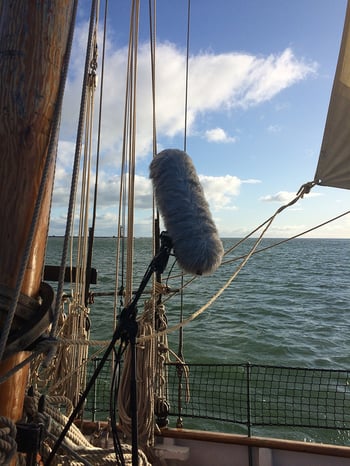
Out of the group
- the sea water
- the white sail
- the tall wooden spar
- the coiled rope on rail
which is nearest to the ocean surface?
Answer: the sea water

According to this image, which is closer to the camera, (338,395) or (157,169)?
(157,169)

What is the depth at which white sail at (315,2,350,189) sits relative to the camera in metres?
2.33

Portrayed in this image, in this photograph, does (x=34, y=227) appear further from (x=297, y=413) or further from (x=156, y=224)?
(x=297, y=413)

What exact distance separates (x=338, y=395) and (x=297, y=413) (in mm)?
903

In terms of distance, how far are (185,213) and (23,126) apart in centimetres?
58

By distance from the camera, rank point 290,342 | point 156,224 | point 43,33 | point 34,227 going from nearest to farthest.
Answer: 1. point 34,227
2. point 43,33
3. point 156,224
4. point 290,342

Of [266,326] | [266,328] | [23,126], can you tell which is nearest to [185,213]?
[23,126]

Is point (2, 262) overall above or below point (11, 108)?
below

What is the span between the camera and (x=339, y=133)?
2357mm

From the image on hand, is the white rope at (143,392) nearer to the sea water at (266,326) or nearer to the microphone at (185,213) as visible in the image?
the microphone at (185,213)

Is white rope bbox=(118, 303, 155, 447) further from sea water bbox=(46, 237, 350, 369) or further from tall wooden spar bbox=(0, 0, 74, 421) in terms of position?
sea water bbox=(46, 237, 350, 369)

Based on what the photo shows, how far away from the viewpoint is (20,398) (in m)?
1.22

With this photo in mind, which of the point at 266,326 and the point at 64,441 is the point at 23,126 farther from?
the point at 266,326

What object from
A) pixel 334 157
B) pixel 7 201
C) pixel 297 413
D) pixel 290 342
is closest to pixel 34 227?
pixel 7 201
